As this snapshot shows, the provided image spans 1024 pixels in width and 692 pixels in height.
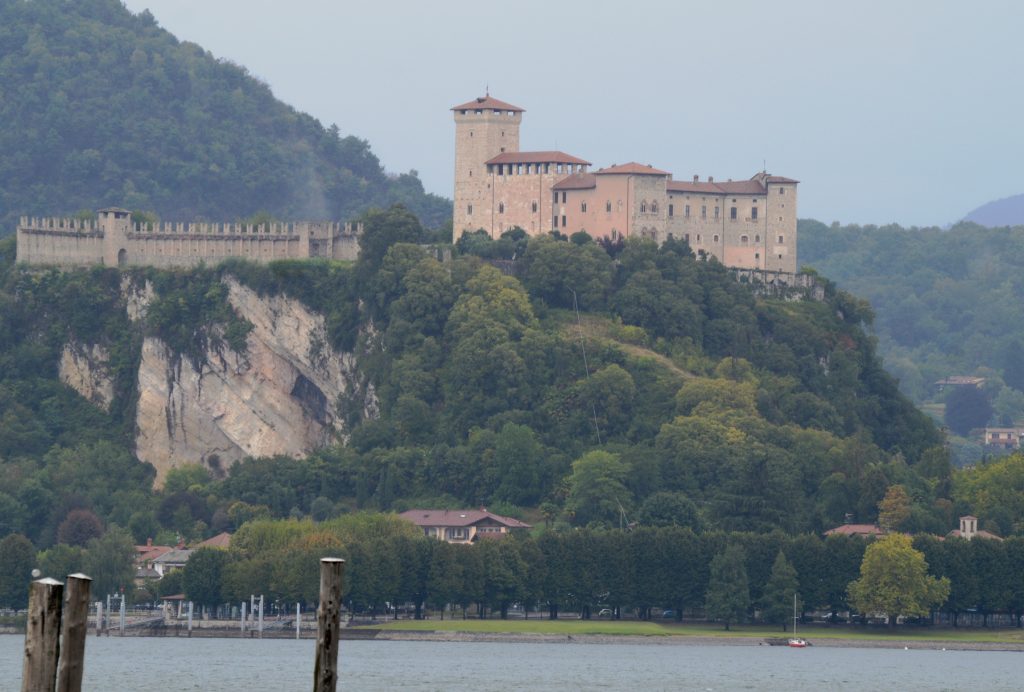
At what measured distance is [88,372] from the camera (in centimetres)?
13400

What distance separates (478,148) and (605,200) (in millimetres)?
7243

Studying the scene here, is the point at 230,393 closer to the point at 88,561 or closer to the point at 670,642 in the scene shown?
the point at 88,561

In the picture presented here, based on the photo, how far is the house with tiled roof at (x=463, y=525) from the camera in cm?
11206

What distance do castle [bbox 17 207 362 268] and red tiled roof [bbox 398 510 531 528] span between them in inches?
837

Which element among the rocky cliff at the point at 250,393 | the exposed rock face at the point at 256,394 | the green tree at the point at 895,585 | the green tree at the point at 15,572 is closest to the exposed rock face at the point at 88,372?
the rocky cliff at the point at 250,393

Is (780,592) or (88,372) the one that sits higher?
(88,372)

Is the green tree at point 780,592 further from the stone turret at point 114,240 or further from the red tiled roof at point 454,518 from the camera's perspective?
the stone turret at point 114,240

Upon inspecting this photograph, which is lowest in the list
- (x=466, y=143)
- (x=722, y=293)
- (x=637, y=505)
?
(x=637, y=505)

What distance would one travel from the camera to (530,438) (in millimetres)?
116375

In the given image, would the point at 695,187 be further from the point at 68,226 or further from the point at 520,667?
the point at 520,667

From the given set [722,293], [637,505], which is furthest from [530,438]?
[722,293]

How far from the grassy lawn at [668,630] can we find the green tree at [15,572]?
1435 cm

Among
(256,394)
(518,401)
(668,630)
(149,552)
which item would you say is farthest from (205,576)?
(256,394)

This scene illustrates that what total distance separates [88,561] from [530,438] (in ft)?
75.6
